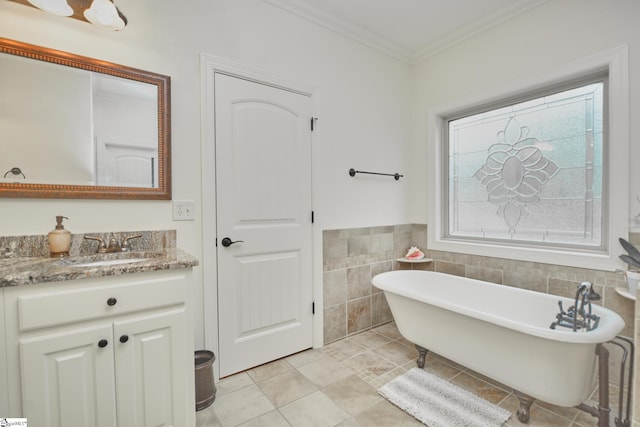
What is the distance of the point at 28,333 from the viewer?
A: 1136mm

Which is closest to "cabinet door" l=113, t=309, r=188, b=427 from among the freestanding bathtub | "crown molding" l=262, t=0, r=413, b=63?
the freestanding bathtub

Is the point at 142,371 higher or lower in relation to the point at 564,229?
lower

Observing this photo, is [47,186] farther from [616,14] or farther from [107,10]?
[616,14]

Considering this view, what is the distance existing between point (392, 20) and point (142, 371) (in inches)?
118

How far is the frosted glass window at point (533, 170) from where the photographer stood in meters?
2.20

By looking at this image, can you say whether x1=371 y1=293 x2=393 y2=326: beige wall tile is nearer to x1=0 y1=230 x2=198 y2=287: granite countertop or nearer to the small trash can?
the small trash can

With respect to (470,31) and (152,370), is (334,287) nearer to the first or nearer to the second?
(152,370)

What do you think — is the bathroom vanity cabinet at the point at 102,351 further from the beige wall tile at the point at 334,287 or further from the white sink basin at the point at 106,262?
the beige wall tile at the point at 334,287

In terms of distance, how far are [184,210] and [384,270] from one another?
1.94 m

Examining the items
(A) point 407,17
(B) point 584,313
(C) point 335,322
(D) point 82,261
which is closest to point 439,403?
(B) point 584,313

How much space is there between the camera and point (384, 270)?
301cm

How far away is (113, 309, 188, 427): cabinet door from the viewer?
1298 mm

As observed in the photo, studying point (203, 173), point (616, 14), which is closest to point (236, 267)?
point (203, 173)

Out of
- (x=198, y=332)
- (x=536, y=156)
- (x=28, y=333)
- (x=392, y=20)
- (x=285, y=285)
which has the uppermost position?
(x=392, y=20)
